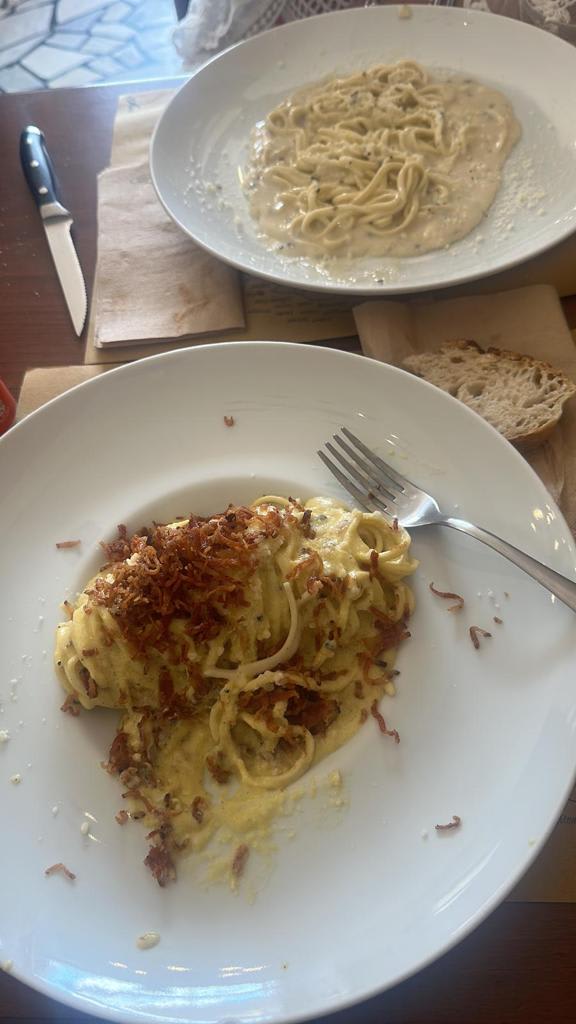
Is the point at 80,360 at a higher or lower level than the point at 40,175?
lower

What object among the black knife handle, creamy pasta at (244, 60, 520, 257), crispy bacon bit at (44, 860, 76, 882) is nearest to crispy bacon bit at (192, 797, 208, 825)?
crispy bacon bit at (44, 860, 76, 882)

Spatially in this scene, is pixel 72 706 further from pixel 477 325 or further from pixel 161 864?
pixel 477 325

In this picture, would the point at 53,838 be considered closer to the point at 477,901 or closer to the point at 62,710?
the point at 62,710

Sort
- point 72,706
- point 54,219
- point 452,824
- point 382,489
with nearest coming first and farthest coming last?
point 452,824, point 72,706, point 382,489, point 54,219

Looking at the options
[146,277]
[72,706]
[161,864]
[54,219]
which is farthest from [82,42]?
[161,864]

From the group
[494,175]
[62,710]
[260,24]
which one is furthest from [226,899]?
[260,24]

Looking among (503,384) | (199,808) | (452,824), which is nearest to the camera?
(452,824)

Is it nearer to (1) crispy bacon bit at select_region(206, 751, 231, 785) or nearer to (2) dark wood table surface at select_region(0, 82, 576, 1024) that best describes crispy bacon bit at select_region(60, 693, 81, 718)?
(1) crispy bacon bit at select_region(206, 751, 231, 785)
